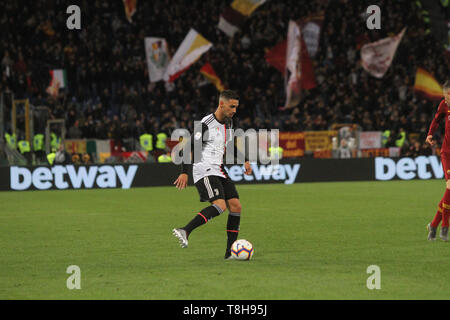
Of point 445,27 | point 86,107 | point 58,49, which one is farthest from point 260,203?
point 445,27

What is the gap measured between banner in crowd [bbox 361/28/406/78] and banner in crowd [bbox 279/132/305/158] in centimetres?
456

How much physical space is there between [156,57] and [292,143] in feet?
21.1

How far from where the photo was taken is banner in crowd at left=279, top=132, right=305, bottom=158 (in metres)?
29.0

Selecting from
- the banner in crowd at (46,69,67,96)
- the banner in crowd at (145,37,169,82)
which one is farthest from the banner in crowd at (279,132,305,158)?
the banner in crowd at (46,69,67,96)

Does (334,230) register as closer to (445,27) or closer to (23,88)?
(23,88)

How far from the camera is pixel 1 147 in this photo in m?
26.0

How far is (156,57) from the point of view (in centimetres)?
3075

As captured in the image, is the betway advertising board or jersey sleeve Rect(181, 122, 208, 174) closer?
jersey sleeve Rect(181, 122, 208, 174)

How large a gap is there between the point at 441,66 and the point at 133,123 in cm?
1445

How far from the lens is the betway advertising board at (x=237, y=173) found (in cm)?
2483

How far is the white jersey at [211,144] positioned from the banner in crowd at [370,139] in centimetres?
2029

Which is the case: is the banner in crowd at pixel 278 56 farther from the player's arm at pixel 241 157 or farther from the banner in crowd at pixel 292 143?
the player's arm at pixel 241 157

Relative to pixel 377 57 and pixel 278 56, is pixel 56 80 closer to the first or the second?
pixel 278 56

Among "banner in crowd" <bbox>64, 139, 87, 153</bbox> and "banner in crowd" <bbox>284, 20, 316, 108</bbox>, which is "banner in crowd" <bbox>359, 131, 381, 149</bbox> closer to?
"banner in crowd" <bbox>284, 20, 316, 108</bbox>
